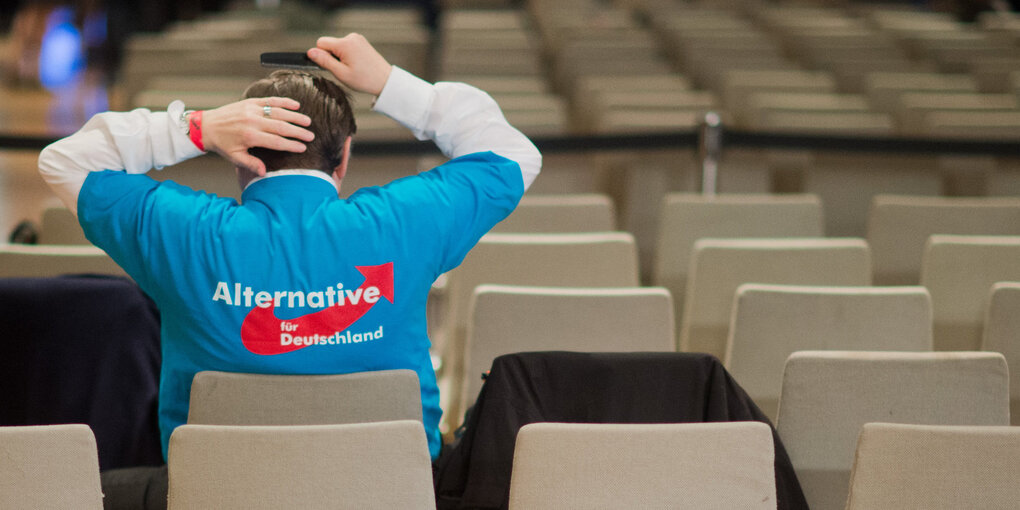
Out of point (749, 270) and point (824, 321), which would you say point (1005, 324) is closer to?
point (824, 321)

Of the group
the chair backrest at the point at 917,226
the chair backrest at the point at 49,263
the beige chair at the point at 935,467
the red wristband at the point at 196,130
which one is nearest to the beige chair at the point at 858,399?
the beige chair at the point at 935,467

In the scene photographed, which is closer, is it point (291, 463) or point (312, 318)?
point (291, 463)

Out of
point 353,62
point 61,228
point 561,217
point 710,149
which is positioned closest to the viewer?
point 353,62

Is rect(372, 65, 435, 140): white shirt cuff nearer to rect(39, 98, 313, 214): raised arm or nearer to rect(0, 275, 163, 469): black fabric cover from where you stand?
rect(39, 98, 313, 214): raised arm

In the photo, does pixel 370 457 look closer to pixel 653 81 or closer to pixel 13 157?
pixel 653 81

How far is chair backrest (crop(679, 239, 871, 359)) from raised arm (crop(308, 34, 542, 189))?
97 centimetres

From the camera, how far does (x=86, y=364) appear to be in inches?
81.0

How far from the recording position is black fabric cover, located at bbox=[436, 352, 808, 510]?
5.85 ft

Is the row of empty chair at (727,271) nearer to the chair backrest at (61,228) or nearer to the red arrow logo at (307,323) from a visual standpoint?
the red arrow logo at (307,323)

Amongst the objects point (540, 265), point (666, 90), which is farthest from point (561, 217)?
point (666, 90)

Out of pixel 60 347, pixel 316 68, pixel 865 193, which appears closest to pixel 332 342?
pixel 316 68

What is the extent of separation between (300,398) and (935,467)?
1017 mm

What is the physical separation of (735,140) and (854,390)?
2.66 metres

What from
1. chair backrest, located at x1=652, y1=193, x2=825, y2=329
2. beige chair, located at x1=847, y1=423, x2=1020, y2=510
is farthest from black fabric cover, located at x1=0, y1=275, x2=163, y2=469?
chair backrest, located at x1=652, y1=193, x2=825, y2=329
